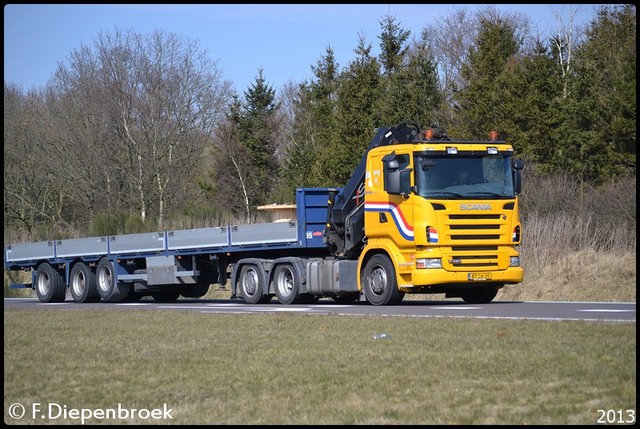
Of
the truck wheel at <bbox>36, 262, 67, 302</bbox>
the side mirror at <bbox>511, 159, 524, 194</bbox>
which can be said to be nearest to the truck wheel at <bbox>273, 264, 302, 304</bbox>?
the side mirror at <bbox>511, 159, 524, 194</bbox>

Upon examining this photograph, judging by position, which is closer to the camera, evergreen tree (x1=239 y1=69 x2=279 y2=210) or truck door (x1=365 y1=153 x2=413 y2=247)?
truck door (x1=365 y1=153 x2=413 y2=247)

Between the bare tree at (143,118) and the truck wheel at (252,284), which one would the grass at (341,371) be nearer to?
the truck wheel at (252,284)

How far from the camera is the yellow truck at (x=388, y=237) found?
67.9 feet

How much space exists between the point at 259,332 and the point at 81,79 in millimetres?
42750

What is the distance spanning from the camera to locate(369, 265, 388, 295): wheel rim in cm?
2156

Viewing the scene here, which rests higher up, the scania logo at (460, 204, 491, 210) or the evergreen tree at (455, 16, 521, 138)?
the evergreen tree at (455, 16, 521, 138)

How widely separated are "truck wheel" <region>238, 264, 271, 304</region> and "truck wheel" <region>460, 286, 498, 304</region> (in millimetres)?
4718

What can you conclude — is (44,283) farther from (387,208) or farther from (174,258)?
(387,208)

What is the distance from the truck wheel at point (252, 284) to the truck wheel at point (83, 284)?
20.5ft

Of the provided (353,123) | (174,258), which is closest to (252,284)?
(174,258)

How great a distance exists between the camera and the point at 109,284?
1168 inches

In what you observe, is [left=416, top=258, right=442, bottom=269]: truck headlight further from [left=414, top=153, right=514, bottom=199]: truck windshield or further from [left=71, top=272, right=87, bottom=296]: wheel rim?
[left=71, top=272, right=87, bottom=296]: wheel rim

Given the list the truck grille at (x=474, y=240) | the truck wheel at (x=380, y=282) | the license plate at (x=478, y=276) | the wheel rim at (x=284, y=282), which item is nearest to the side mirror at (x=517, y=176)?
the truck grille at (x=474, y=240)

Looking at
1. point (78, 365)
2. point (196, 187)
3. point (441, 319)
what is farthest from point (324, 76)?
point (78, 365)
